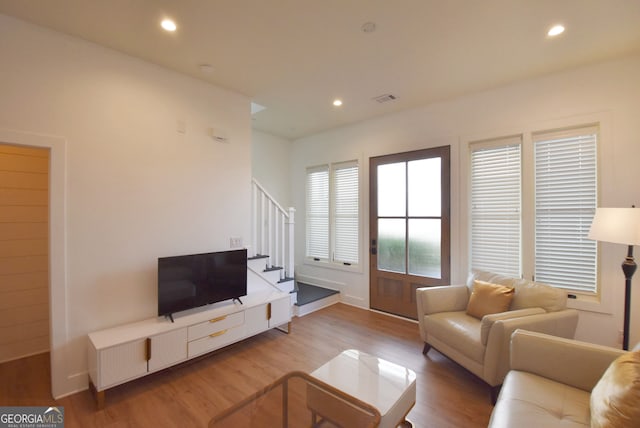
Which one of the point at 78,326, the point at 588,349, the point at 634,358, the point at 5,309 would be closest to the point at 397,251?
the point at 588,349

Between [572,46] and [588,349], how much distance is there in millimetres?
2527

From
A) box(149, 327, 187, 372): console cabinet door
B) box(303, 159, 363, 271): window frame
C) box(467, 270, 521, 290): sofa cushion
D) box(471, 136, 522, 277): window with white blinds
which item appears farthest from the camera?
box(303, 159, 363, 271): window frame

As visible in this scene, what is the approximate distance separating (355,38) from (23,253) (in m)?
3.98

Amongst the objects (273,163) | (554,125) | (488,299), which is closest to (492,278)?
(488,299)

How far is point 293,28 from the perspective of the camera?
2.27 m

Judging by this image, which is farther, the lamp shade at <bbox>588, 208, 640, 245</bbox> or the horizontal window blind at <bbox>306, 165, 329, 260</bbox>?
the horizontal window blind at <bbox>306, 165, 329, 260</bbox>

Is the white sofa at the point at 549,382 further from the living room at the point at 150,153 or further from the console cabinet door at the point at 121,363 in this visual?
the console cabinet door at the point at 121,363

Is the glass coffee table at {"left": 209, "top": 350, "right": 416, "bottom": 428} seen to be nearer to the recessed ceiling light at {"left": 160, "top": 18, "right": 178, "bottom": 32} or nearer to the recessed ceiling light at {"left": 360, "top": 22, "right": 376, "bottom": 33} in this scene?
the recessed ceiling light at {"left": 360, "top": 22, "right": 376, "bottom": 33}

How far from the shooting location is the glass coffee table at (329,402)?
1.64 metres

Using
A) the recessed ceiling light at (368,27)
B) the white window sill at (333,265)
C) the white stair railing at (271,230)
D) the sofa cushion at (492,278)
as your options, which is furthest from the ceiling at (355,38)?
the white window sill at (333,265)

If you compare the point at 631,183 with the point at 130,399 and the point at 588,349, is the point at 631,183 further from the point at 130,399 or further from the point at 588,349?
the point at 130,399

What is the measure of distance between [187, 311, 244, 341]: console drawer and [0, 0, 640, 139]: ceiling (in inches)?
103

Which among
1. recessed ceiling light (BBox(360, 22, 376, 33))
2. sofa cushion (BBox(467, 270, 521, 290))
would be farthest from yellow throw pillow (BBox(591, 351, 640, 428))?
recessed ceiling light (BBox(360, 22, 376, 33))

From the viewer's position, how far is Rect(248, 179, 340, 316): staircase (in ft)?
12.4
